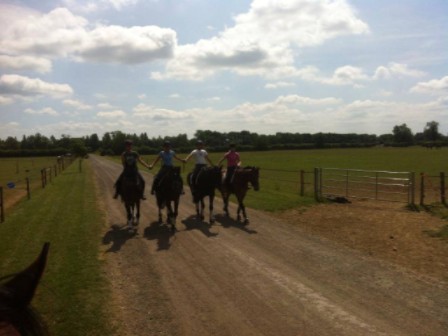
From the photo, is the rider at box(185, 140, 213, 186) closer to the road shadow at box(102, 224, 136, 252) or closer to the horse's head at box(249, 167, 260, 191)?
the horse's head at box(249, 167, 260, 191)

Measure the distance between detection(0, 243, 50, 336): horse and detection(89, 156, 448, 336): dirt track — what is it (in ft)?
13.6

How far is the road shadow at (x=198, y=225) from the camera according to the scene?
12086 mm

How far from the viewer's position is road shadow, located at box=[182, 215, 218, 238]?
12086 mm

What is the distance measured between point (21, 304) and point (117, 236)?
984 cm

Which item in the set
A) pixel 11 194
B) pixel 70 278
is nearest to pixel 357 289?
pixel 70 278

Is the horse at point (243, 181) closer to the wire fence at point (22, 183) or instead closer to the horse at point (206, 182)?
the horse at point (206, 182)

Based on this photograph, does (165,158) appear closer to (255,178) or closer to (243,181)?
(243,181)

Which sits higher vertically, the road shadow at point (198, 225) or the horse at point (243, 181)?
the horse at point (243, 181)

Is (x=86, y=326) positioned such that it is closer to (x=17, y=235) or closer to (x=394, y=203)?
(x=17, y=235)

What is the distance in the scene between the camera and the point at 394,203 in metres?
19.8

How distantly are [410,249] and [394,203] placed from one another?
9180mm

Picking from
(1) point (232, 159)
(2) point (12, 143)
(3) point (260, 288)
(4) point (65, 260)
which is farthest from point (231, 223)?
(2) point (12, 143)

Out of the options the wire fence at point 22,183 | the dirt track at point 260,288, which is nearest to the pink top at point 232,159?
the dirt track at point 260,288

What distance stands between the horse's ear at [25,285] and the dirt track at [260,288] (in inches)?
165
